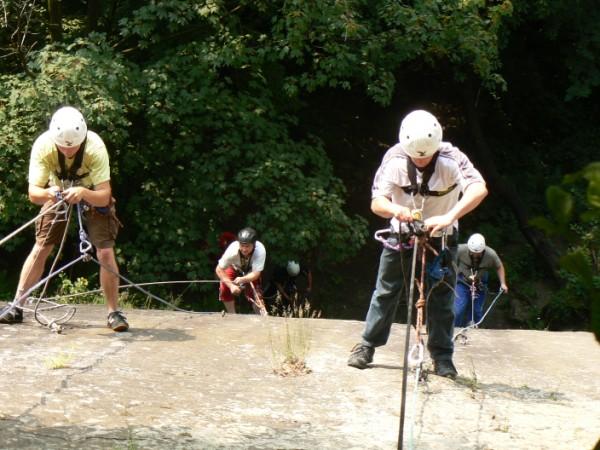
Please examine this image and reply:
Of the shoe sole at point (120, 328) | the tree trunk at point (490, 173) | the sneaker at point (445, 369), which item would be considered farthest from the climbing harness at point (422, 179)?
the tree trunk at point (490, 173)

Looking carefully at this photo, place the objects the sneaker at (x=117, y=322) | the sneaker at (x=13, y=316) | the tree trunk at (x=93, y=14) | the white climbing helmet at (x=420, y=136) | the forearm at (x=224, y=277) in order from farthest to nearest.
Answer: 1. the tree trunk at (x=93, y=14)
2. the forearm at (x=224, y=277)
3. the sneaker at (x=13, y=316)
4. the sneaker at (x=117, y=322)
5. the white climbing helmet at (x=420, y=136)

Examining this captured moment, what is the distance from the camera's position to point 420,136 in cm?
584

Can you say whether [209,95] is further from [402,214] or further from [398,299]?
[402,214]

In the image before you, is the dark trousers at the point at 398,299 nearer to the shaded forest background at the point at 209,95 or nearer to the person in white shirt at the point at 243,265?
the person in white shirt at the point at 243,265

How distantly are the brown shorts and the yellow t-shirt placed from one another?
25 cm

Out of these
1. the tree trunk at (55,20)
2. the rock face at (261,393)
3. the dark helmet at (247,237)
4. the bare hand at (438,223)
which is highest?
the tree trunk at (55,20)

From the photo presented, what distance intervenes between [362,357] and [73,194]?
2220mm

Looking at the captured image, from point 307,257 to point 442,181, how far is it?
9489 millimetres

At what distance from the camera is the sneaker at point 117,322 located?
743 cm

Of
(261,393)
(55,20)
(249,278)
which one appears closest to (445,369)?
(261,393)

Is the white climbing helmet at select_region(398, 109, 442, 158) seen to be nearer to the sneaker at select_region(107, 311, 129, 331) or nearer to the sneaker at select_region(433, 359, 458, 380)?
the sneaker at select_region(433, 359, 458, 380)

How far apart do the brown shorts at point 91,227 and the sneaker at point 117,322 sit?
52 cm

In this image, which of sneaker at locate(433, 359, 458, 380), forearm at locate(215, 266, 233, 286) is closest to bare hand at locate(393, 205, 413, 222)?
sneaker at locate(433, 359, 458, 380)

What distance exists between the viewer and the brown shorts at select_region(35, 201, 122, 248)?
23.9 feet
